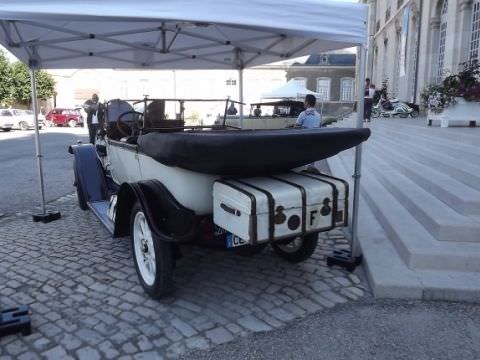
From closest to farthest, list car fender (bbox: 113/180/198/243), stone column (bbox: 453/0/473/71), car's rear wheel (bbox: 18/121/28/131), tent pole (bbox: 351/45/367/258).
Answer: car fender (bbox: 113/180/198/243), tent pole (bbox: 351/45/367/258), stone column (bbox: 453/0/473/71), car's rear wheel (bbox: 18/121/28/131)

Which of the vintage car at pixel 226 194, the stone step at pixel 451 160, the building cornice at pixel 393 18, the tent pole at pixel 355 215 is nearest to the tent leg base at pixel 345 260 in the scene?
the tent pole at pixel 355 215

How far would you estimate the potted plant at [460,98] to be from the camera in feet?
35.2

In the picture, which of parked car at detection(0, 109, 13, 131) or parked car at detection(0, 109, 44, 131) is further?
parked car at detection(0, 109, 44, 131)

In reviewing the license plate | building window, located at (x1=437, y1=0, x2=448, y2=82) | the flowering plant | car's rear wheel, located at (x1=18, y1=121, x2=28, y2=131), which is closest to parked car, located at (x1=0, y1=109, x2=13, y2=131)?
car's rear wheel, located at (x1=18, y1=121, x2=28, y2=131)

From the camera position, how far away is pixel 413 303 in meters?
3.26

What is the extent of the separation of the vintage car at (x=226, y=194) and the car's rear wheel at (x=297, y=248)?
0.21 ft

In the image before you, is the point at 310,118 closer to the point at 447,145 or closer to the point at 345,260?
the point at 447,145

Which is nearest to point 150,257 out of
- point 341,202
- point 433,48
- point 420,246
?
point 341,202

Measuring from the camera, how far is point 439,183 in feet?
16.1

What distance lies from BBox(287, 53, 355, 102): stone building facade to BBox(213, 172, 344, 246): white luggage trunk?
154 ft

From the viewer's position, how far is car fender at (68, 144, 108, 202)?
5297 mm

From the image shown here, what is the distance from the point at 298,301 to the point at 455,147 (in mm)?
5011

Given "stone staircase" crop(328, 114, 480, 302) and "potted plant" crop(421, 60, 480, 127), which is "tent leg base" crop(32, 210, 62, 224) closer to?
"stone staircase" crop(328, 114, 480, 302)

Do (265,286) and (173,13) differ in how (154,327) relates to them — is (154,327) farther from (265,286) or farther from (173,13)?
(173,13)
